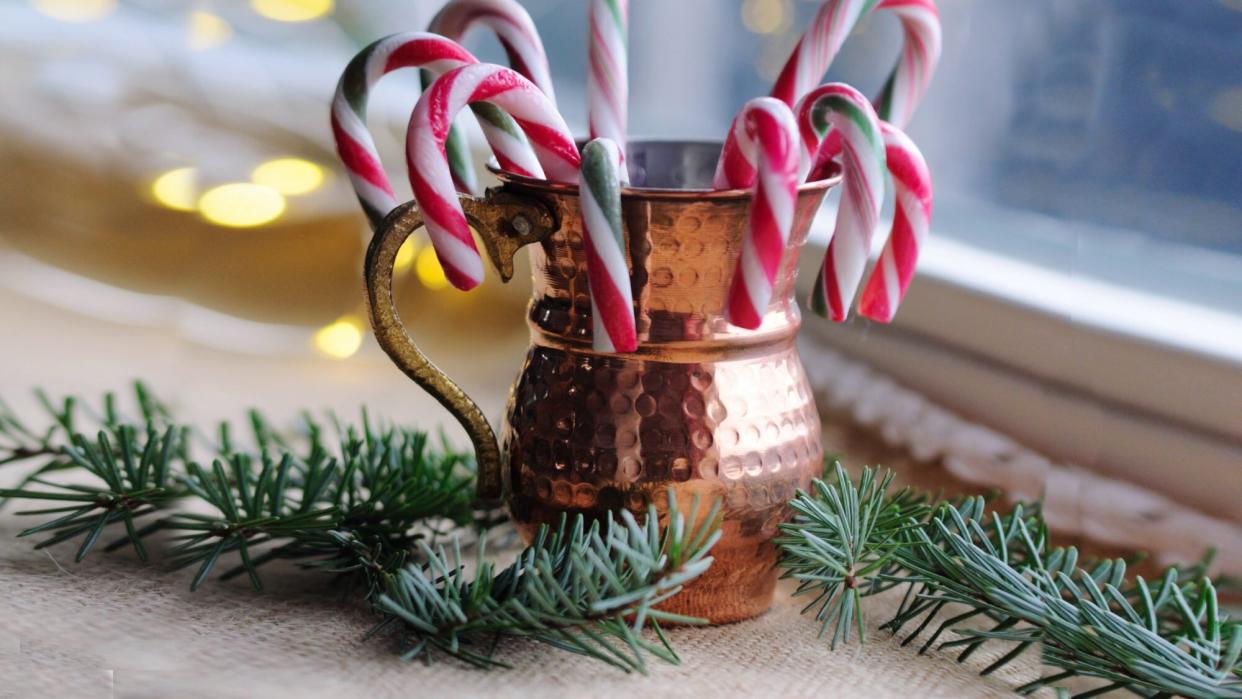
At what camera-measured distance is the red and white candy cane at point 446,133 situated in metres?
0.54

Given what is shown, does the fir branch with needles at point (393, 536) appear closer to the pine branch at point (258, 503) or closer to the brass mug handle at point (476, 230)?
the pine branch at point (258, 503)

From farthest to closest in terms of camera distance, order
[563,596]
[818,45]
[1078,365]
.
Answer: [1078,365]
[818,45]
[563,596]

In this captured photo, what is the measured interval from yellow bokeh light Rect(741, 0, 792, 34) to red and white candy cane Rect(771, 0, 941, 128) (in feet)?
1.59

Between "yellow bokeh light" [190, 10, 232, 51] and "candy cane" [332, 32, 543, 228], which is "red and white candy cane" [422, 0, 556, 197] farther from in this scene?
"yellow bokeh light" [190, 10, 232, 51]

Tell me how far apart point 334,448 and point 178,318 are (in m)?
0.30

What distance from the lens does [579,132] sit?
1298 mm

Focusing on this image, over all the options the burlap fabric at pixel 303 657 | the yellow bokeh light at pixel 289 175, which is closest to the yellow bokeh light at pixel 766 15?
the yellow bokeh light at pixel 289 175

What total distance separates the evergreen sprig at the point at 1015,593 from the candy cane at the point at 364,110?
0.23 m

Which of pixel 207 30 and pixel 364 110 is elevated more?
pixel 207 30

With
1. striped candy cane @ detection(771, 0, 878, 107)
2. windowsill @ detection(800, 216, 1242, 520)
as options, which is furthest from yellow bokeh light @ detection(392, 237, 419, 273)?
striped candy cane @ detection(771, 0, 878, 107)

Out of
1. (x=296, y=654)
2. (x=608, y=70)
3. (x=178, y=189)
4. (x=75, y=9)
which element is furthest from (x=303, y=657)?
(x=75, y=9)

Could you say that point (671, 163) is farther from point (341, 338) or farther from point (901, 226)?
point (341, 338)

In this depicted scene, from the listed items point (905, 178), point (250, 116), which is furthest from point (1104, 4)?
point (250, 116)

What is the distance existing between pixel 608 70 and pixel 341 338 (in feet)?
1.73
